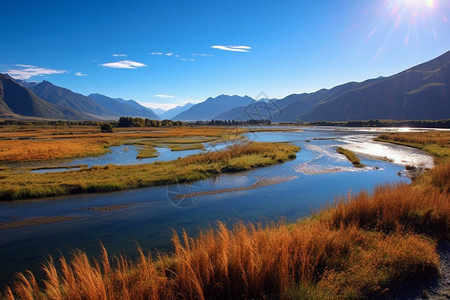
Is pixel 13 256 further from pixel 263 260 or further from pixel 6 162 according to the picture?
pixel 6 162

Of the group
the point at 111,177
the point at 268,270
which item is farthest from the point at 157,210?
the point at 268,270

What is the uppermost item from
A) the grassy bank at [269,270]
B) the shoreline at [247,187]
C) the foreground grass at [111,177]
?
the grassy bank at [269,270]

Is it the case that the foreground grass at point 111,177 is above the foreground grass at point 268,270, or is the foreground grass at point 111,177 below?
below

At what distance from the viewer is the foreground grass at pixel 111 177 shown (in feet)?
70.8

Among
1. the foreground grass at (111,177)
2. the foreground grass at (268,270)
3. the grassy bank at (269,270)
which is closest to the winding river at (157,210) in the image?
the foreground grass at (111,177)

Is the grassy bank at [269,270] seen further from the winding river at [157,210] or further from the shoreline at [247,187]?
the shoreline at [247,187]

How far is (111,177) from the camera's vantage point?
26.0m

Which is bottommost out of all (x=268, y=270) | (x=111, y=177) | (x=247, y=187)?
(x=247, y=187)

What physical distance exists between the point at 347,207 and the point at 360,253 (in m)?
4.28

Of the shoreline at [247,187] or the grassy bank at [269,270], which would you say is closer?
the grassy bank at [269,270]

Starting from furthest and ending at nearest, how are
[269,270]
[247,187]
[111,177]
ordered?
[111,177] < [247,187] < [269,270]

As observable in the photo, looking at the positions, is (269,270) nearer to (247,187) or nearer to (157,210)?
(157,210)

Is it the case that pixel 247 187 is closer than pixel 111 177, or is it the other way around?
pixel 247 187

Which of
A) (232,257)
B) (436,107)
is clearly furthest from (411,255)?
(436,107)
